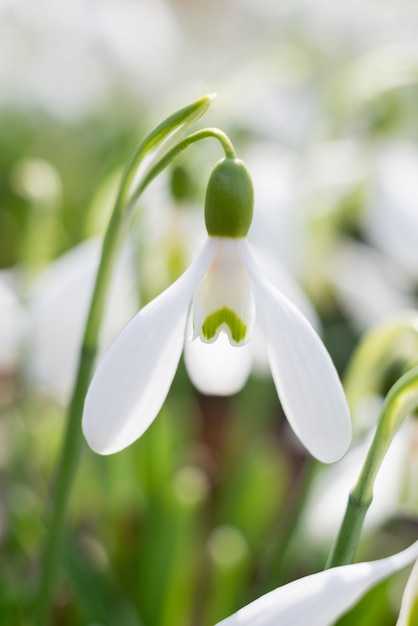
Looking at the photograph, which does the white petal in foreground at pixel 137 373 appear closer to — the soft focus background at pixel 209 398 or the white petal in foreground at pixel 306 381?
the white petal in foreground at pixel 306 381

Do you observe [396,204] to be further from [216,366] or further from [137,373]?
[137,373]

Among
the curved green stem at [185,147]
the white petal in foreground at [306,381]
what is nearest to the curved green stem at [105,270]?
the curved green stem at [185,147]

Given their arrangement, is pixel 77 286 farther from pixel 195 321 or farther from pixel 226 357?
pixel 195 321

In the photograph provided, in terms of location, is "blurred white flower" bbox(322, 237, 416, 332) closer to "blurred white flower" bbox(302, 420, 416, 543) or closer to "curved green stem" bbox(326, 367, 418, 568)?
"blurred white flower" bbox(302, 420, 416, 543)

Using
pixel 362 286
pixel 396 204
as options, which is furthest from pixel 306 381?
pixel 362 286

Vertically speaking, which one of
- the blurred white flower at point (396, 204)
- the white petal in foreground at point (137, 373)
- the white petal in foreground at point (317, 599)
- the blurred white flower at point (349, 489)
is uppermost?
the blurred white flower at point (396, 204)

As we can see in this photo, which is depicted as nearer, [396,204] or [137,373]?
[137,373]

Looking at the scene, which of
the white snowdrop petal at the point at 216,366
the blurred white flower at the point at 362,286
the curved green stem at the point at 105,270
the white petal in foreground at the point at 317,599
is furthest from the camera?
the blurred white flower at the point at 362,286

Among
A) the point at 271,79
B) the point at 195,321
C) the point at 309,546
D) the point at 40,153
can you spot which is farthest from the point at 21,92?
the point at 195,321
